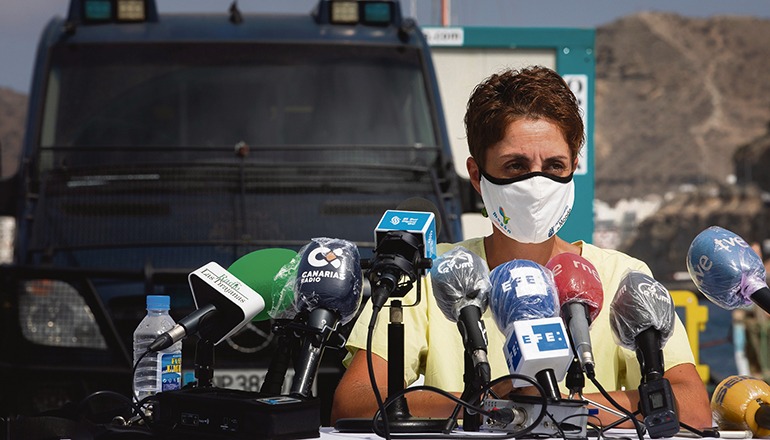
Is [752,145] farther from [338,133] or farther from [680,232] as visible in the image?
[338,133]

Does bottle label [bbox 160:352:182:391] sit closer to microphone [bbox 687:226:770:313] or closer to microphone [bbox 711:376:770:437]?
microphone [bbox 687:226:770:313]

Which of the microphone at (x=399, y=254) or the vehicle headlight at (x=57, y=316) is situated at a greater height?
the microphone at (x=399, y=254)

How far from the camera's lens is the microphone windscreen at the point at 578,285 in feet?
8.21

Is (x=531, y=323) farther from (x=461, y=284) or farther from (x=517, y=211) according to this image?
(x=517, y=211)

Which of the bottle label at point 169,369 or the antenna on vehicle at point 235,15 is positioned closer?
the bottle label at point 169,369

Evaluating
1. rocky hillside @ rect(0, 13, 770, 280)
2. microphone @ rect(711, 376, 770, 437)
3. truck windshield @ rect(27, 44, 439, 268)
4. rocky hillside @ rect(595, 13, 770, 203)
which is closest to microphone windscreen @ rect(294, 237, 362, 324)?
microphone @ rect(711, 376, 770, 437)

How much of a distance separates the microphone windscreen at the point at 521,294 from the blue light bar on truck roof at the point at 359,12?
473 cm

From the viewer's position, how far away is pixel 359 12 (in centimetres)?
708

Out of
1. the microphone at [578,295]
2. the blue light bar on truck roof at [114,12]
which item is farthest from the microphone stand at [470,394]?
the blue light bar on truck roof at [114,12]

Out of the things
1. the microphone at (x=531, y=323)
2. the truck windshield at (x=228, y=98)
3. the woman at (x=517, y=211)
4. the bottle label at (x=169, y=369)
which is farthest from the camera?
the truck windshield at (x=228, y=98)

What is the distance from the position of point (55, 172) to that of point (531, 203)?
3955 millimetres

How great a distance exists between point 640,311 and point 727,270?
28cm

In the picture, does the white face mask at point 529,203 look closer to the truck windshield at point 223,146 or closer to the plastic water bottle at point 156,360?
the plastic water bottle at point 156,360

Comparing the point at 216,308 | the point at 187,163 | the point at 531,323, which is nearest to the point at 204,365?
the point at 216,308
